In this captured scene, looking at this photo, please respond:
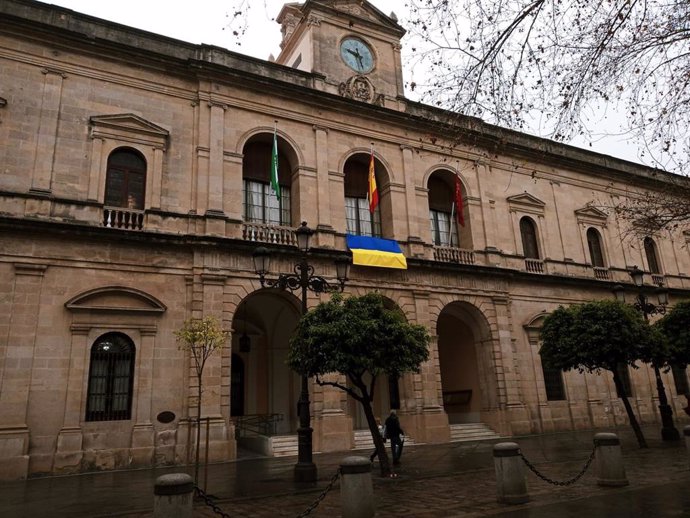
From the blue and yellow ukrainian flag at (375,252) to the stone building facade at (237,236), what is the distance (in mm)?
429

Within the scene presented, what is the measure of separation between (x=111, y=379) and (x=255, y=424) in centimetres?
633

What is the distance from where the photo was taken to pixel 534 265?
23375 mm

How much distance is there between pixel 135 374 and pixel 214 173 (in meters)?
Answer: 6.48

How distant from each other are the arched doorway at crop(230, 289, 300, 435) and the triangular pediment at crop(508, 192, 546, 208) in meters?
10.9

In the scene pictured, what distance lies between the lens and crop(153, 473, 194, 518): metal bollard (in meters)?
5.90

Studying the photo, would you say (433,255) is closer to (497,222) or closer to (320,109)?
(497,222)

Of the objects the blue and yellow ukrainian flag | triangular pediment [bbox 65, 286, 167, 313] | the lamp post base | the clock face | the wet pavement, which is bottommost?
the wet pavement

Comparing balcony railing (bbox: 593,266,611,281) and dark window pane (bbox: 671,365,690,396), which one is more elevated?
balcony railing (bbox: 593,266,611,281)

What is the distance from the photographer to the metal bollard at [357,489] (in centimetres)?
711

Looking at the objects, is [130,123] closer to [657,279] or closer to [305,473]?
[305,473]

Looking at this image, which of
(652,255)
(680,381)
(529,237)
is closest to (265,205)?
(529,237)

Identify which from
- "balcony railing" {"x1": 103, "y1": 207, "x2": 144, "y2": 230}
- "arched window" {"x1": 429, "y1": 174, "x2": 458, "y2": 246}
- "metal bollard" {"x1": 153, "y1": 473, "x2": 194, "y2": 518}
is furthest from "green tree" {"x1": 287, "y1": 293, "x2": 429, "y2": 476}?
"arched window" {"x1": 429, "y1": 174, "x2": 458, "y2": 246}

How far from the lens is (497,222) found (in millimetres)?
22750

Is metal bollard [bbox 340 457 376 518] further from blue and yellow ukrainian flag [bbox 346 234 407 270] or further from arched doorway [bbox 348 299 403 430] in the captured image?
arched doorway [bbox 348 299 403 430]
